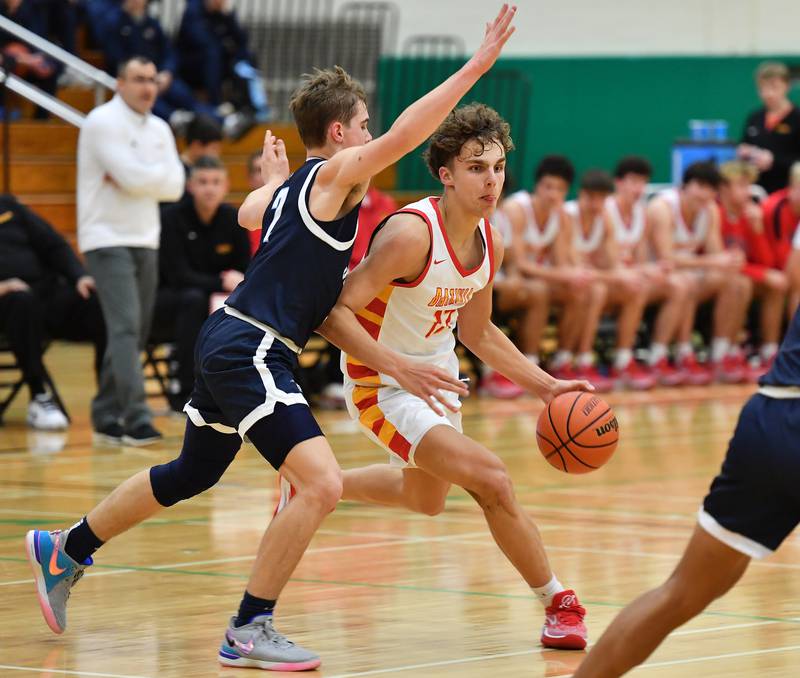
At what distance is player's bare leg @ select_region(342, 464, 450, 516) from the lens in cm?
518

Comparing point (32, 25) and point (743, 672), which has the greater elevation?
point (32, 25)

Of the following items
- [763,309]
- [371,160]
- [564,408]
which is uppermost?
[371,160]

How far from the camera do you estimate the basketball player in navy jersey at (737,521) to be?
134 inches

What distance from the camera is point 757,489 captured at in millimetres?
3416

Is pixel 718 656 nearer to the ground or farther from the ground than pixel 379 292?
nearer to the ground

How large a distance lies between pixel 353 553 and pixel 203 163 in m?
4.51

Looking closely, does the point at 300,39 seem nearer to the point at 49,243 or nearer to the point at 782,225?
the point at 782,225

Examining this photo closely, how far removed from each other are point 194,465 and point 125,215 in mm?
4455

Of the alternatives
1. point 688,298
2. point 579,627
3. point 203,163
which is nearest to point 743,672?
point 579,627

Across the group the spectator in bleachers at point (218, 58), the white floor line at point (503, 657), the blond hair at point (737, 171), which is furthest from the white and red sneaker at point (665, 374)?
Answer: the white floor line at point (503, 657)

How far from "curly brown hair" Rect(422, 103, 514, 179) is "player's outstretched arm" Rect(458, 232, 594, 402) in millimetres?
361

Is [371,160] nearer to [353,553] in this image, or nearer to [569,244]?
[353,553]

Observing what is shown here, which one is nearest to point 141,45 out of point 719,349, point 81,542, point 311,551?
point 719,349

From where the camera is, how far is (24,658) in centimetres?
441
